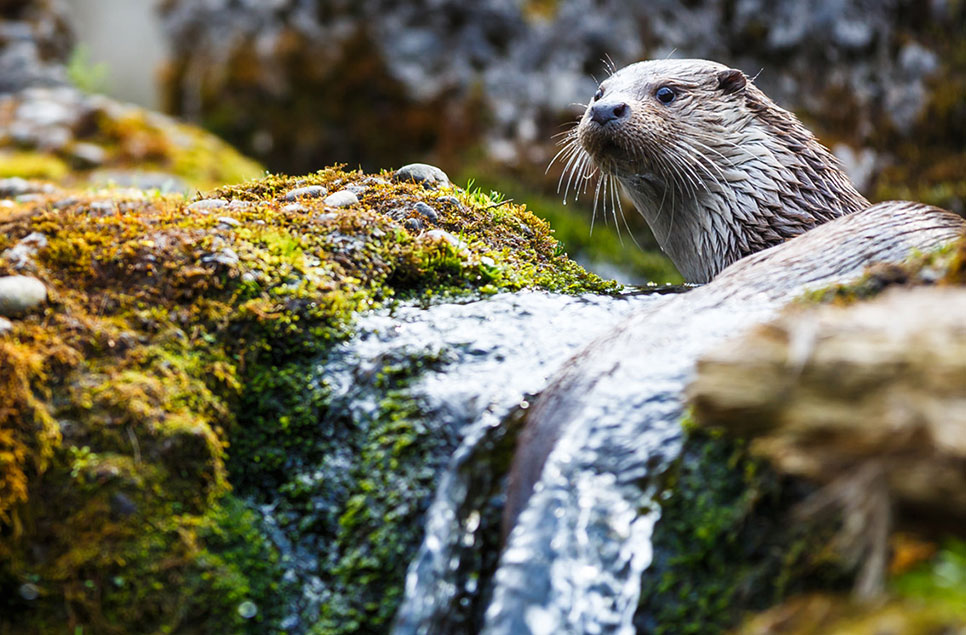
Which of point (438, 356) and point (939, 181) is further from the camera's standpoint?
point (939, 181)

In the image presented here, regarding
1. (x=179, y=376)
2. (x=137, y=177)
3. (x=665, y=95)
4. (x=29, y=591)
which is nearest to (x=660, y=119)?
(x=665, y=95)

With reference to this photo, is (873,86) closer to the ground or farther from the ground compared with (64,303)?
farther from the ground

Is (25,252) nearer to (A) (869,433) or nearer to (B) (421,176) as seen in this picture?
(B) (421,176)

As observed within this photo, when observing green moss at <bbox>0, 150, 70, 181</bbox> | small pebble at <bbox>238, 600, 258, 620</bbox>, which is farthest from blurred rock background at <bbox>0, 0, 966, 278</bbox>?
small pebble at <bbox>238, 600, 258, 620</bbox>

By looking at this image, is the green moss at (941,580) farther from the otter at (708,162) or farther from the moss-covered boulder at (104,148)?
the moss-covered boulder at (104,148)

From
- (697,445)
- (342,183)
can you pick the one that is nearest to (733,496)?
(697,445)

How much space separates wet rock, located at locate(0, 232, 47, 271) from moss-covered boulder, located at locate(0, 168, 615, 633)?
0.4 inches

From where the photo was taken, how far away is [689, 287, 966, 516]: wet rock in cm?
164

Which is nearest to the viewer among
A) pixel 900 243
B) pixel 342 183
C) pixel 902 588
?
pixel 902 588

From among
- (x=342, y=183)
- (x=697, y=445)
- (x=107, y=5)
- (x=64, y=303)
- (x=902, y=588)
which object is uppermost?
(x=107, y=5)

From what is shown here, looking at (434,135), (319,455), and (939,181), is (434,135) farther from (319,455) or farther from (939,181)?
(319,455)

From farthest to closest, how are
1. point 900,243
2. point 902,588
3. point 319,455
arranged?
1. point 900,243
2. point 319,455
3. point 902,588

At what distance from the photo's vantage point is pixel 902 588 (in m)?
1.74

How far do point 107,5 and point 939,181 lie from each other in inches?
584
